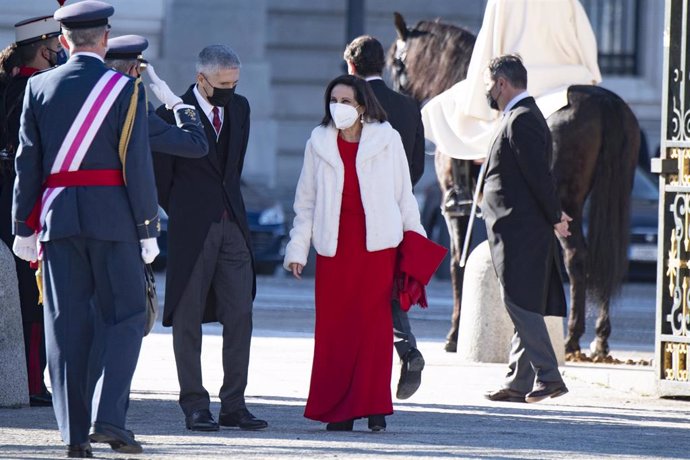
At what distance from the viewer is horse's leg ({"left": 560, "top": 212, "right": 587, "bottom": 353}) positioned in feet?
39.0

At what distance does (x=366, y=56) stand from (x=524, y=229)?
4.04 feet

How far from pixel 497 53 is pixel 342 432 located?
180 inches

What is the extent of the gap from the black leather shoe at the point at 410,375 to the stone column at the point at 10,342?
6.01 feet

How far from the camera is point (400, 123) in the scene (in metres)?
9.71

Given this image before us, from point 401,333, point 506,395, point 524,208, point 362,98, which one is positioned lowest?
point 506,395

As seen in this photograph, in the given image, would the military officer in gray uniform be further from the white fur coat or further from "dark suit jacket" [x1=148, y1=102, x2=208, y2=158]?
the white fur coat

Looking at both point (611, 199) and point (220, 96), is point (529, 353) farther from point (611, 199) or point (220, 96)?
point (611, 199)

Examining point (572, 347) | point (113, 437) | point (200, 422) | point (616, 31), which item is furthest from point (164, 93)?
point (616, 31)

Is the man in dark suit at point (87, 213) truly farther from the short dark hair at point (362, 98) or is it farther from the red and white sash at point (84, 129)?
the short dark hair at point (362, 98)

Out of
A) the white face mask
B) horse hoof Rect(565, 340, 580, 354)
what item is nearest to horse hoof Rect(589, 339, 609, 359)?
horse hoof Rect(565, 340, 580, 354)

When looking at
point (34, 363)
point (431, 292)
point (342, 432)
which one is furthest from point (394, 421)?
point (431, 292)

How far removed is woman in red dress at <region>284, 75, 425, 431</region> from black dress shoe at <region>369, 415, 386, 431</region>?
13mm

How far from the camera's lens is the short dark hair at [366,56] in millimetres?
9453

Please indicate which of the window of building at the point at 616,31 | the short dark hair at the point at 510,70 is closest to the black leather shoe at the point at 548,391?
the short dark hair at the point at 510,70
